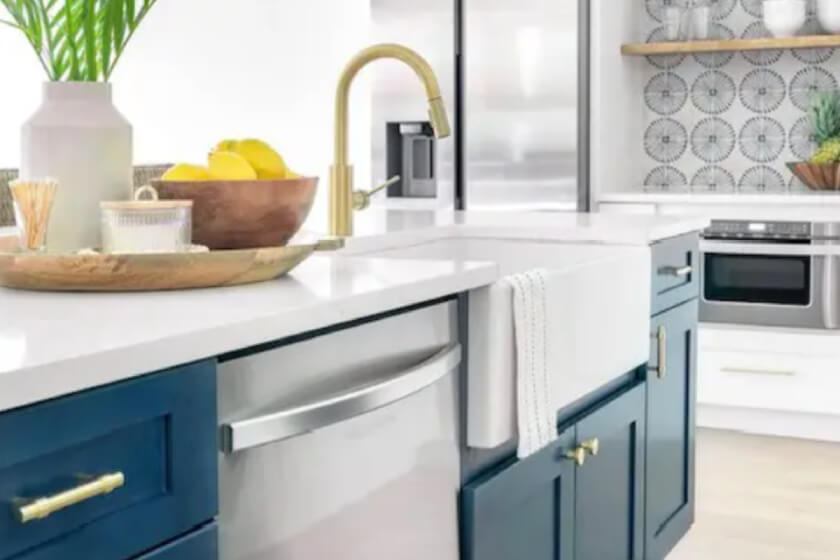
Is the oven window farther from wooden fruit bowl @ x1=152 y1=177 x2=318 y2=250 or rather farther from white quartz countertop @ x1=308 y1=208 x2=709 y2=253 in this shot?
wooden fruit bowl @ x1=152 y1=177 x2=318 y2=250

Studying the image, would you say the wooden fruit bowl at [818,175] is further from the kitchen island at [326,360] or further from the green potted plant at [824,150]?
the kitchen island at [326,360]

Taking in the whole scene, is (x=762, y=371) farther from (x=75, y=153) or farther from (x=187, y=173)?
(x=75, y=153)

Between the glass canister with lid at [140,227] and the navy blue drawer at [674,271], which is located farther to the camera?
the navy blue drawer at [674,271]

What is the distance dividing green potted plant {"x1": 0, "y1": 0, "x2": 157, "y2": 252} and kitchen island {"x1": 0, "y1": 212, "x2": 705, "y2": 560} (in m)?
0.20

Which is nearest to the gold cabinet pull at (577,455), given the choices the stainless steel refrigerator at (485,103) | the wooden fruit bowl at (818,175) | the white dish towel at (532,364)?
the white dish towel at (532,364)

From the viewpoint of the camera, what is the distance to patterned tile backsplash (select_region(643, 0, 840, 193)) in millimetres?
4859

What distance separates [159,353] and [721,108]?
14.2 ft

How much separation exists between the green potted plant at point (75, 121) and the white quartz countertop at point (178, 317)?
168 mm

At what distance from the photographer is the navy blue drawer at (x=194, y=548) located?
104cm

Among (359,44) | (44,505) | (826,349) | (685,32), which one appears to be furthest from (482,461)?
(685,32)

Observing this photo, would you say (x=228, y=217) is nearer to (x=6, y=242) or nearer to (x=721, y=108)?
(x=6, y=242)

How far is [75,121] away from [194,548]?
0.65 metres

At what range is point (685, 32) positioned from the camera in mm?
4895

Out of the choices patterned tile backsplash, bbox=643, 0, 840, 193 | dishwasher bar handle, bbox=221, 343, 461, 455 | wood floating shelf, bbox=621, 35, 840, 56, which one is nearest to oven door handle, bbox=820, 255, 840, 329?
patterned tile backsplash, bbox=643, 0, 840, 193
